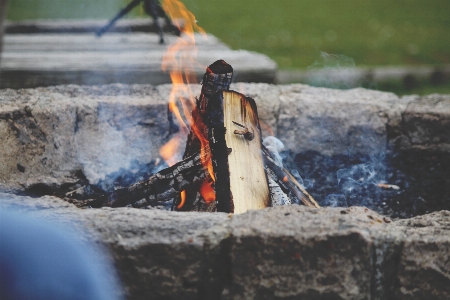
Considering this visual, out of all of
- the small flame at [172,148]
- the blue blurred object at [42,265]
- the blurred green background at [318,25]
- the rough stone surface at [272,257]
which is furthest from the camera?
the blurred green background at [318,25]

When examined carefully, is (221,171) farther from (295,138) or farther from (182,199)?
(295,138)

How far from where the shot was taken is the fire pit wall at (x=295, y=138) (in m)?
2.52

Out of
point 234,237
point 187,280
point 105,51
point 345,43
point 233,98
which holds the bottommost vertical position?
point 187,280

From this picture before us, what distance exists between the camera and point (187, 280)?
1689 mm

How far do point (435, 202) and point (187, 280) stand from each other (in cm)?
150

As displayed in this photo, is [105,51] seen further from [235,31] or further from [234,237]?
[235,31]

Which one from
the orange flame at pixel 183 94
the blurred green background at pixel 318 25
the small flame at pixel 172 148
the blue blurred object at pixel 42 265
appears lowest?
the blue blurred object at pixel 42 265

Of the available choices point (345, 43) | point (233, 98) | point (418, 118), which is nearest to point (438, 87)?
point (345, 43)

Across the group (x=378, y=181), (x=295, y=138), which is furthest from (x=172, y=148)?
(x=378, y=181)

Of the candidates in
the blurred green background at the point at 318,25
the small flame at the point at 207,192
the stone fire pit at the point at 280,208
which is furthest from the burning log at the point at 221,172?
the blurred green background at the point at 318,25

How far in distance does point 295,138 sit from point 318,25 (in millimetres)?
7938

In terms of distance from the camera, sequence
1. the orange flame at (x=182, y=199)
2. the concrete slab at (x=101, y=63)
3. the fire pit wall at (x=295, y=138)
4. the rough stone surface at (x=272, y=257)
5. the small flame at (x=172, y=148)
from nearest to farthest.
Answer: the rough stone surface at (x=272, y=257) → the orange flame at (x=182, y=199) → the fire pit wall at (x=295, y=138) → the small flame at (x=172, y=148) → the concrete slab at (x=101, y=63)

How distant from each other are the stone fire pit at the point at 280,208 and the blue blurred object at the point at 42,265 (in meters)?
0.11

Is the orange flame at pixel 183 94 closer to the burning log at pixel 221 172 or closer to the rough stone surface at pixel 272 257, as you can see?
the burning log at pixel 221 172
